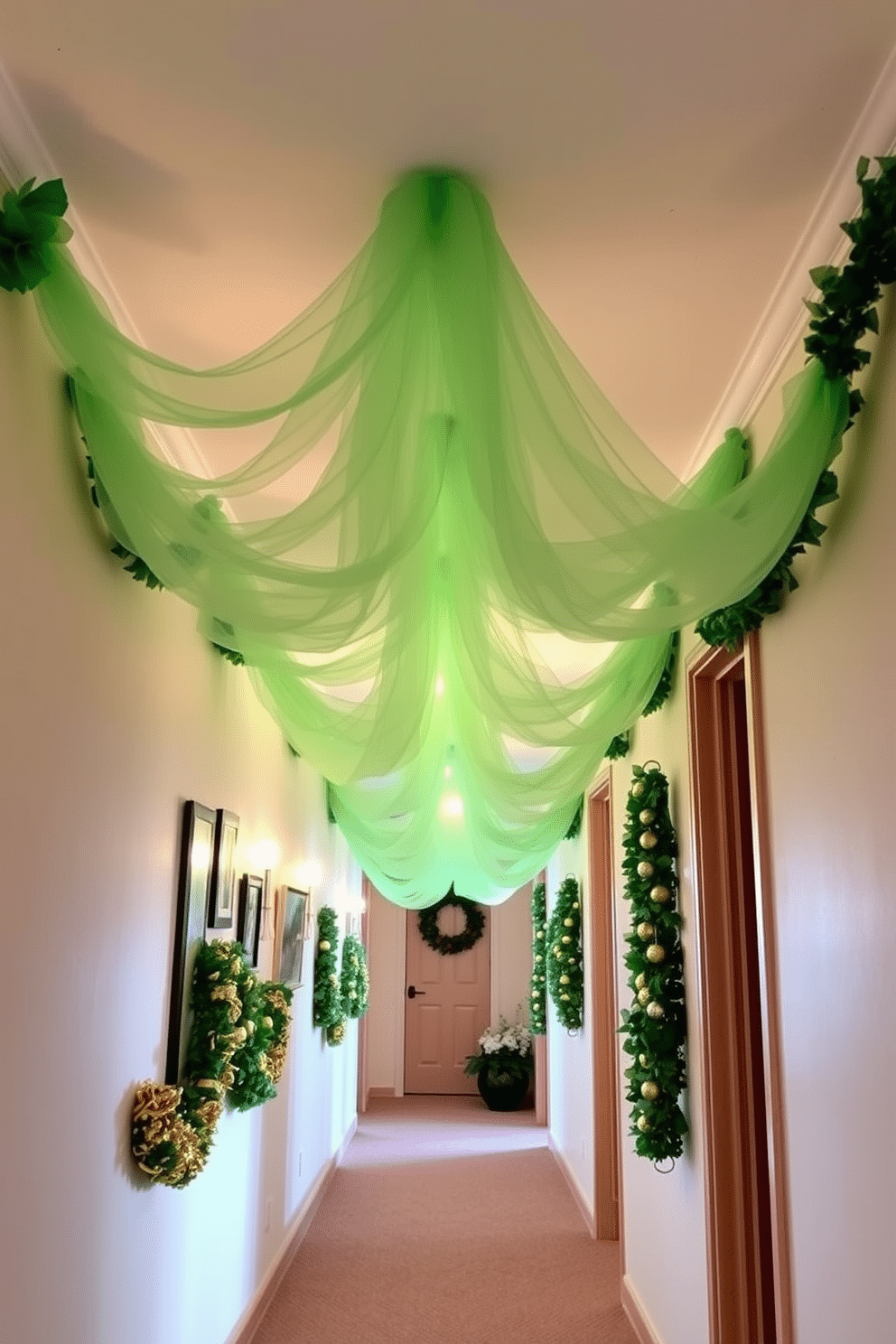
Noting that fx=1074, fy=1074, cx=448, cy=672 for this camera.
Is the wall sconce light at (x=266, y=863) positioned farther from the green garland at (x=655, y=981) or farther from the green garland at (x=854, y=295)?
the green garland at (x=854, y=295)

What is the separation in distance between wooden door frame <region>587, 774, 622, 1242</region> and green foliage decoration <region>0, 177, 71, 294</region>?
391 cm

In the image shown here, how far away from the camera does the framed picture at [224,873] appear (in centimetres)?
344

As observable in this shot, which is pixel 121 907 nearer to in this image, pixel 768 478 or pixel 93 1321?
A: pixel 93 1321

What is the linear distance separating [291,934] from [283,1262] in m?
1.41

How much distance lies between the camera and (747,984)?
9.89 feet

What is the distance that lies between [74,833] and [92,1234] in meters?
0.87

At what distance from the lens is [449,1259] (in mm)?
4984

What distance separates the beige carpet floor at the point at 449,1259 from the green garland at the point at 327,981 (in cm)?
92

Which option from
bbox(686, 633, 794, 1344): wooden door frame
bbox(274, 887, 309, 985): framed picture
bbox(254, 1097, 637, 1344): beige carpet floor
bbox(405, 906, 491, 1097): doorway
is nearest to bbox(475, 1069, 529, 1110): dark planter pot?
bbox(405, 906, 491, 1097): doorway

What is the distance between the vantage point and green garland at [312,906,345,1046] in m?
6.08

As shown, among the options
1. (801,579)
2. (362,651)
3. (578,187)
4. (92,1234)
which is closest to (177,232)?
(578,187)

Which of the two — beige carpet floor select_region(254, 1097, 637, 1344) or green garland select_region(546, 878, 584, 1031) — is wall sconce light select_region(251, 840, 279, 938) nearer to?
beige carpet floor select_region(254, 1097, 637, 1344)

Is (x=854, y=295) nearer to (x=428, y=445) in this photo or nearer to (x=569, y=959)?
(x=428, y=445)

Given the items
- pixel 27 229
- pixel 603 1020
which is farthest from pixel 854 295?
pixel 603 1020
